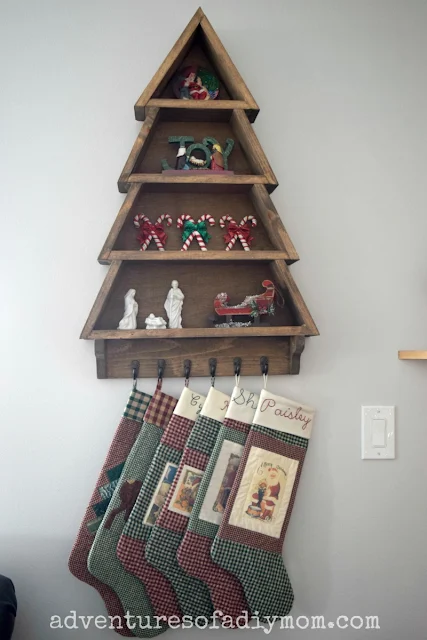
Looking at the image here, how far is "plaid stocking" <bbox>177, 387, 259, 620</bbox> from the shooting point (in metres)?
1.39

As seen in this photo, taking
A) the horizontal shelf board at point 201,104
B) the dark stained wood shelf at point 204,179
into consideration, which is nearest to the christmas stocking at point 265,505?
the dark stained wood shelf at point 204,179

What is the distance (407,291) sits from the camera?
1615 mm

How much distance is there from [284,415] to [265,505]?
227 millimetres

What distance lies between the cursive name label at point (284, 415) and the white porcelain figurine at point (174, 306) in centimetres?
28

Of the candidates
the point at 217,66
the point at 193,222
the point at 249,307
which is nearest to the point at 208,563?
the point at 249,307

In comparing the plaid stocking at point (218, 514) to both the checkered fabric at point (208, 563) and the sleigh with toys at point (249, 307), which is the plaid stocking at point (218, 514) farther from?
the sleigh with toys at point (249, 307)

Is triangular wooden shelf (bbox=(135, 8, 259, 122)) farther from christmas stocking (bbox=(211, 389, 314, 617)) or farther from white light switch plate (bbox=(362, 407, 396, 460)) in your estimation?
white light switch plate (bbox=(362, 407, 396, 460))

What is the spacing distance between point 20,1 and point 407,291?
1.32 m

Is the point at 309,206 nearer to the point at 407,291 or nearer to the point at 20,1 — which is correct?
the point at 407,291

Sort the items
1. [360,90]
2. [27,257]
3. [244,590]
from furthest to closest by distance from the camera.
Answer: [360,90] < [27,257] < [244,590]

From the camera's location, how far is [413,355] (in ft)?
5.04

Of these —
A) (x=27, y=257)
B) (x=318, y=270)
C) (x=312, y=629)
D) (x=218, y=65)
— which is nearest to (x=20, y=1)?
(x=218, y=65)

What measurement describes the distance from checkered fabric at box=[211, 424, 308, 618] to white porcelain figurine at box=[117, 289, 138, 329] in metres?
0.40

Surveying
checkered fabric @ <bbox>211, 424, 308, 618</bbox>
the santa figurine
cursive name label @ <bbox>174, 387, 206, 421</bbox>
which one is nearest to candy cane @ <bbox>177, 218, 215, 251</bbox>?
the santa figurine
